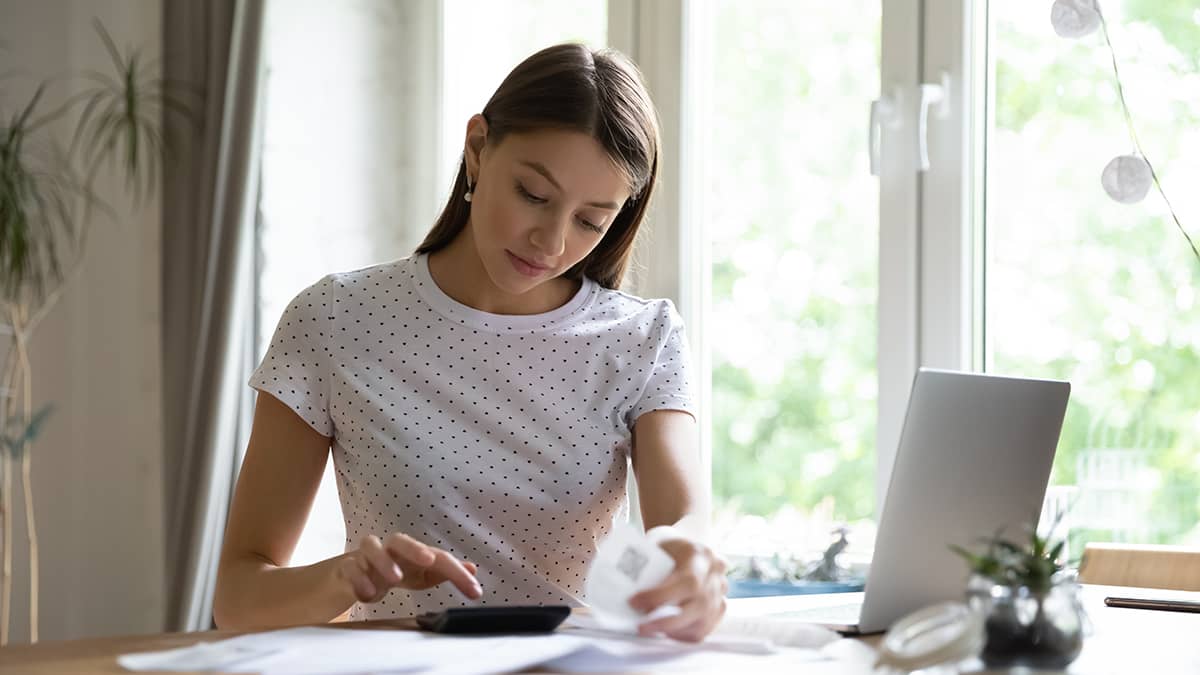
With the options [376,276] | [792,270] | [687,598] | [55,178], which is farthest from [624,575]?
[55,178]

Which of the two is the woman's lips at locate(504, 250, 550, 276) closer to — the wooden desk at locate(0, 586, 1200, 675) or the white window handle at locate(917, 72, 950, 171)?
the wooden desk at locate(0, 586, 1200, 675)

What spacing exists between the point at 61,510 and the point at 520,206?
206 cm

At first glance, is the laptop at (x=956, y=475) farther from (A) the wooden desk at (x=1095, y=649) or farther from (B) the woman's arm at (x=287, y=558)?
(B) the woman's arm at (x=287, y=558)

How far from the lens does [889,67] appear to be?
2316mm

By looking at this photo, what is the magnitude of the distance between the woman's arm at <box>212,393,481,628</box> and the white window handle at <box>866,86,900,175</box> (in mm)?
1172

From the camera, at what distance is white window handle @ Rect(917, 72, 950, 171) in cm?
224

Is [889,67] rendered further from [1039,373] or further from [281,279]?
[281,279]

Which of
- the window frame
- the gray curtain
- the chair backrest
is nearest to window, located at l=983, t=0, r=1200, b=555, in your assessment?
the window frame

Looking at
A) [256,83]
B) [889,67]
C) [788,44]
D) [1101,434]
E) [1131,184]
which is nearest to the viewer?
[1131,184]

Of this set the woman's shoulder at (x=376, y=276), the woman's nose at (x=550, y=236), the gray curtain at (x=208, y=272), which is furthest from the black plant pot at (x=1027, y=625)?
the gray curtain at (x=208, y=272)

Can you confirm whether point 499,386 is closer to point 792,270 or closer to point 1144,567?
point 1144,567

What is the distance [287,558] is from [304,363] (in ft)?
0.73

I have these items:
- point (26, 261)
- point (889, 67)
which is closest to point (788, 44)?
point (889, 67)

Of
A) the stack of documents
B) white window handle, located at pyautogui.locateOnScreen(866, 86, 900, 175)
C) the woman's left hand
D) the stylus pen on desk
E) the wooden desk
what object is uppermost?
white window handle, located at pyautogui.locateOnScreen(866, 86, 900, 175)
